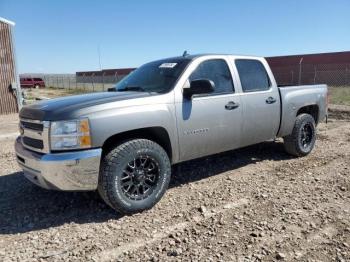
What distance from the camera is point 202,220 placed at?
13.0ft

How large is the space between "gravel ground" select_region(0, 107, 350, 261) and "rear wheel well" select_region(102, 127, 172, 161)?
703 millimetres

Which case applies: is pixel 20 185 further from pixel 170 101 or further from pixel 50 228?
pixel 170 101

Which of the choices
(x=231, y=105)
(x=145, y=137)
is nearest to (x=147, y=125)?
(x=145, y=137)

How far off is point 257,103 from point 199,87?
54.6 inches

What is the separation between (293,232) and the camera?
3656 mm

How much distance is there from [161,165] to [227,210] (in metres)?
0.92

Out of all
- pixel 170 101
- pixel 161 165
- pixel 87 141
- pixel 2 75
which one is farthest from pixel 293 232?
pixel 2 75

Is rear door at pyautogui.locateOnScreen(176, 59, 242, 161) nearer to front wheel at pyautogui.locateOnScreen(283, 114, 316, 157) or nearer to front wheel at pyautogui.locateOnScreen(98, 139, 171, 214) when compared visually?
front wheel at pyautogui.locateOnScreen(98, 139, 171, 214)

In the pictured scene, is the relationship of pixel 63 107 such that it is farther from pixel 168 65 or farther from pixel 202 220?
pixel 202 220

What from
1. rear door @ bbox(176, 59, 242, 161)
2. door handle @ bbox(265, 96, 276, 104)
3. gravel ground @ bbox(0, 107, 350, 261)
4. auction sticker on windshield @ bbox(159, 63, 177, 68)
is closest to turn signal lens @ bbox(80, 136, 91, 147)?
gravel ground @ bbox(0, 107, 350, 261)

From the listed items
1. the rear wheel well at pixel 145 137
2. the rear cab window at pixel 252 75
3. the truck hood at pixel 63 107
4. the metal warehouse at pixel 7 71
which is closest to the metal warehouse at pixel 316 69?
the metal warehouse at pixel 7 71

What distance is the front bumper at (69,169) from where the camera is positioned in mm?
3695

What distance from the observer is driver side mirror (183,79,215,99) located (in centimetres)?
443

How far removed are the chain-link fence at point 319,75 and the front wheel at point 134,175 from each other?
25.3 m
